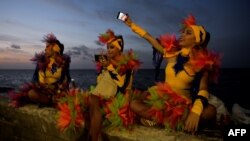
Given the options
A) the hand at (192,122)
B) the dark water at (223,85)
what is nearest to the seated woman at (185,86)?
the hand at (192,122)

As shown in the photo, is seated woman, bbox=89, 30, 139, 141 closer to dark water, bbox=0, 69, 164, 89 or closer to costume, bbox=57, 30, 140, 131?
costume, bbox=57, 30, 140, 131

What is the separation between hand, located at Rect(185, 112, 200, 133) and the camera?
10.1ft

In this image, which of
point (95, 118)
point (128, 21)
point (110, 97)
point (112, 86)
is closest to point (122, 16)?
point (128, 21)

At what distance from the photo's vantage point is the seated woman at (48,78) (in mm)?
5074

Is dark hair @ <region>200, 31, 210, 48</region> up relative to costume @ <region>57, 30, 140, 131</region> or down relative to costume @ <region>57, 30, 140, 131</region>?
up

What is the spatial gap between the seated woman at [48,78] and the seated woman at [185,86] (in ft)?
6.67

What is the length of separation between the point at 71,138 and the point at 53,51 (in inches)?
82.4

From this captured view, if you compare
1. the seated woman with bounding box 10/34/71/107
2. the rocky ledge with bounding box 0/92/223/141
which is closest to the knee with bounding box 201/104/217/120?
the rocky ledge with bounding box 0/92/223/141

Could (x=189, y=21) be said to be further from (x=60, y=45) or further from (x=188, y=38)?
(x=60, y=45)

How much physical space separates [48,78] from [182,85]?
286 cm

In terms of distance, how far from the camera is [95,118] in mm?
3570

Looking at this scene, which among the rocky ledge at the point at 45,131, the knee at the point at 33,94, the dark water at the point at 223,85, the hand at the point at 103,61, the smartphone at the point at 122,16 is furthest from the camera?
the dark water at the point at 223,85

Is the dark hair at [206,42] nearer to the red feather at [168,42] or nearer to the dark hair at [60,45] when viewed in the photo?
the red feather at [168,42]

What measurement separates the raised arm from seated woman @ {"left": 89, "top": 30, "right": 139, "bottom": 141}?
299 mm
